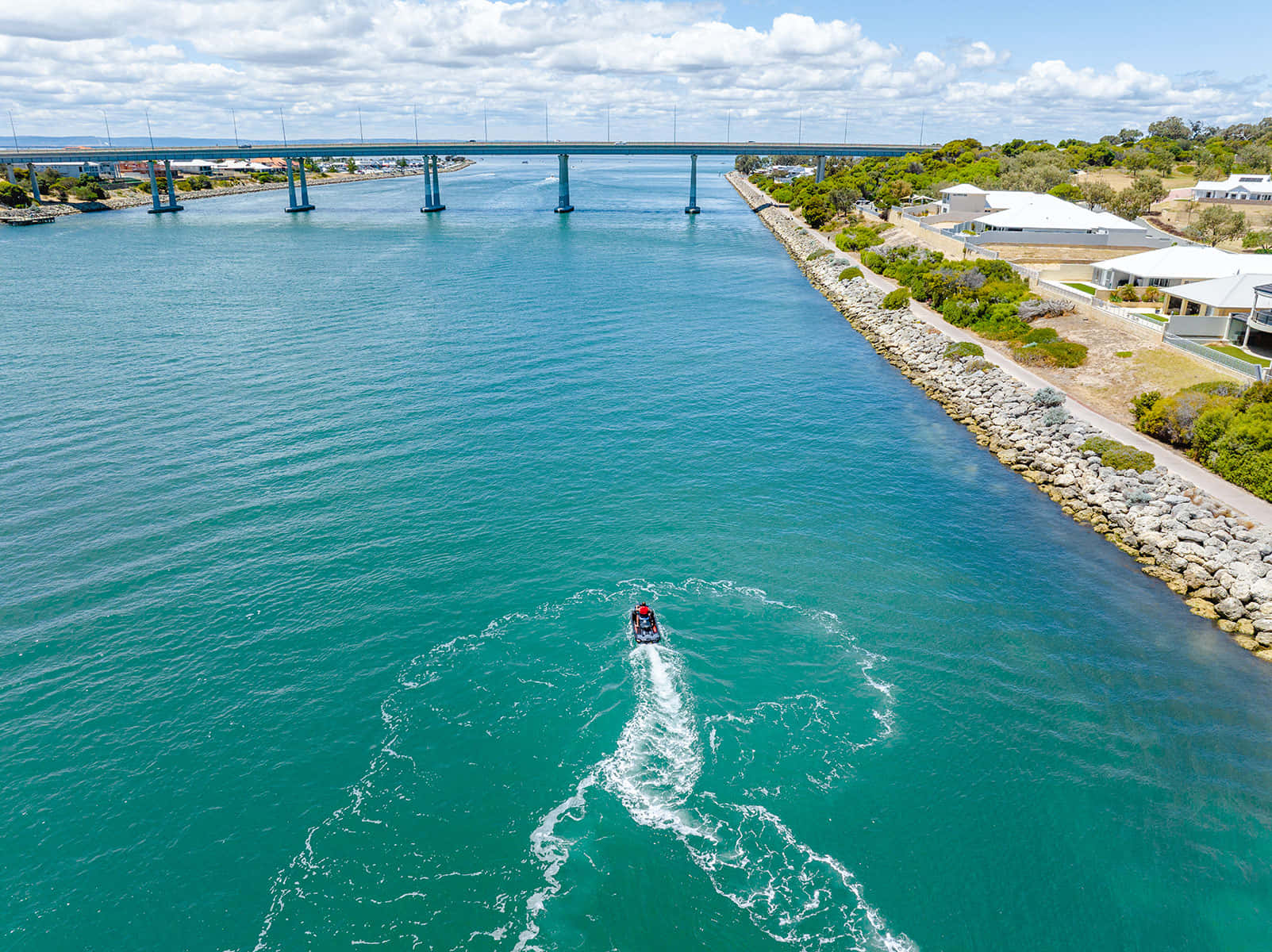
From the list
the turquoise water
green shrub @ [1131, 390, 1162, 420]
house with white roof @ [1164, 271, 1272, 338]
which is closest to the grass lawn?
house with white roof @ [1164, 271, 1272, 338]

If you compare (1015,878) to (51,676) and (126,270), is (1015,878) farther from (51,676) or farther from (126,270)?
(126,270)

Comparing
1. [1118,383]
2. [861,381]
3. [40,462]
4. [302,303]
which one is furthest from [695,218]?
[40,462]

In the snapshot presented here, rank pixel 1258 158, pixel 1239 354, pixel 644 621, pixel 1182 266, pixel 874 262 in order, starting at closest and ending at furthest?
pixel 644 621, pixel 1239 354, pixel 1182 266, pixel 874 262, pixel 1258 158

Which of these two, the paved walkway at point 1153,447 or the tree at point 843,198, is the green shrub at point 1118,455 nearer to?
the paved walkway at point 1153,447

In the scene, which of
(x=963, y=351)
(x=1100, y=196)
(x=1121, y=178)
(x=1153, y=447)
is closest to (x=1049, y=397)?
(x=1153, y=447)

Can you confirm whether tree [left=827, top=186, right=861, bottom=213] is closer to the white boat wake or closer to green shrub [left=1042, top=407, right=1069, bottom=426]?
green shrub [left=1042, top=407, right=1069, bottom=426]

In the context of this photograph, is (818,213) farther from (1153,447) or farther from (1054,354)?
(1153,447)
